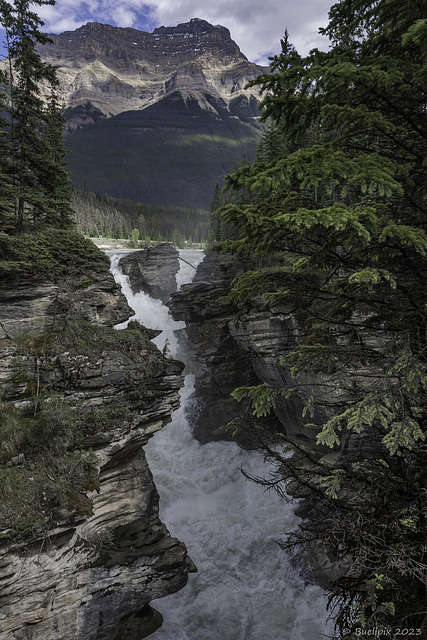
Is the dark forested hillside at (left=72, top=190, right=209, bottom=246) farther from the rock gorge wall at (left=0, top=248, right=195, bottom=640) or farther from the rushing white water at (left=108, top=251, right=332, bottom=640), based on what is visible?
the rushing white water at (left=108, top=251, right=332, bottom=640)

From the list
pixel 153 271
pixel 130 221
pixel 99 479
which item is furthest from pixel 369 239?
pixel 130 221

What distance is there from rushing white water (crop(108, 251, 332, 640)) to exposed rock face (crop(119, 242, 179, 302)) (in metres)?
20.6

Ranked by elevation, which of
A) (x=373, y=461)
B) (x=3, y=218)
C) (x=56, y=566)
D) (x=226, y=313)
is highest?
(x=3, y=218)

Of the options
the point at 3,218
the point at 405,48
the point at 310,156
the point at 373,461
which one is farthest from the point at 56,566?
the point at 405,48

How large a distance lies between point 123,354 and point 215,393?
14.2m

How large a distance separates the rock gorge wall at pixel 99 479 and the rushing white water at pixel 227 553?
6.31ft

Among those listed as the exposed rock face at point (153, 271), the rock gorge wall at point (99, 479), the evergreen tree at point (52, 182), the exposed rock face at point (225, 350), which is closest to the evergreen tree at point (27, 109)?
the evergreen tree at point (52, 182)

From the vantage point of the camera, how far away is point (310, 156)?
14.5ft

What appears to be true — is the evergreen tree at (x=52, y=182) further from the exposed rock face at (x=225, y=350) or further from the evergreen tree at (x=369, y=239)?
the evergreen tree at (x=369, y=239)

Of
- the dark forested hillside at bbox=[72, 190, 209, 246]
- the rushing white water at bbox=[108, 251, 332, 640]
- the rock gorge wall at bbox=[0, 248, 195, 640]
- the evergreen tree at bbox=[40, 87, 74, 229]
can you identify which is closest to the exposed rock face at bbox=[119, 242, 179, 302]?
the evergreen tree at bbox=[40, 87, 74, 229]

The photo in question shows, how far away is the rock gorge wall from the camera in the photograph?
9.24 meters

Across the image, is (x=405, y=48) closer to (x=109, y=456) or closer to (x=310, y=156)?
(x=310, y=156)

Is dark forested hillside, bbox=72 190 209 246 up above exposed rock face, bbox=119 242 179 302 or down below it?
above

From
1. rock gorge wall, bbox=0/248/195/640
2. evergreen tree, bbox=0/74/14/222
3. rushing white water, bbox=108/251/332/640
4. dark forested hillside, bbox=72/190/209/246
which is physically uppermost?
dark forested hillside, bbox=72/190/209/246
